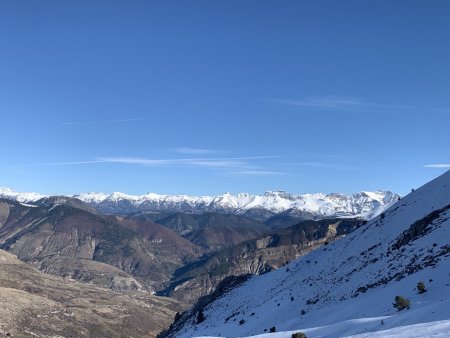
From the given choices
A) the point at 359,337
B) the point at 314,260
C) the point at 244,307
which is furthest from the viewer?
the point at 314,260

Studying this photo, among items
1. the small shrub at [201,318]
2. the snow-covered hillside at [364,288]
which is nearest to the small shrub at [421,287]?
the snow-covered hillside at [364,288]

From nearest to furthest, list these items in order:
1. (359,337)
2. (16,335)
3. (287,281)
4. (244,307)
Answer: (359,337) → (244,307) → (287,281) → (16,335)

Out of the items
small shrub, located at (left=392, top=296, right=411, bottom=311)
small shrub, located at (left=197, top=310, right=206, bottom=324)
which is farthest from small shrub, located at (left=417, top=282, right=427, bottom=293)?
small shrub, located at (left=197, top=310, right=206, bottom=324)

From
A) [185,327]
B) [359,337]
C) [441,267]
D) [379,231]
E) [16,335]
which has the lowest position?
[16,335]

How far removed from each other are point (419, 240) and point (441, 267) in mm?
17166

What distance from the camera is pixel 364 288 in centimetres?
5141

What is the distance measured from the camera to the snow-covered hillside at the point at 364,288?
104 ft

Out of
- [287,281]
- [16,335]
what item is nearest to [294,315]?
[287,281]

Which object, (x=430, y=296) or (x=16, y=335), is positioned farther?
(x=16, y=335)

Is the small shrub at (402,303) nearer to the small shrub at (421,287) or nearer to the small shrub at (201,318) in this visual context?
the small shrub at (421,287)

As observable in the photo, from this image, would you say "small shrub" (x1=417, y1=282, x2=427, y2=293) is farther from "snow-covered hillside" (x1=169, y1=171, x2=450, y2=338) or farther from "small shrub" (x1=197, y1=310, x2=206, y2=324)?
"small shrub" (x1=197, y1=310, x2=206, y2=324)

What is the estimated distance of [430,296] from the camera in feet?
114

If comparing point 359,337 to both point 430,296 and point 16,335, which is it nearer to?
point 430,296

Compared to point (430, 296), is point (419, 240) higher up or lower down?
higher up
